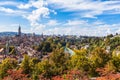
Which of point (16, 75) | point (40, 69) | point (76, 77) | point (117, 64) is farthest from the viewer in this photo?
point (117, 64)

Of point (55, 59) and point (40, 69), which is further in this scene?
point (55, 59)

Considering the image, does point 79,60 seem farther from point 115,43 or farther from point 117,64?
point 115,43

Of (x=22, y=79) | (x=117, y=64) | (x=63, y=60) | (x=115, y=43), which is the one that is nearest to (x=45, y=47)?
(x=115, y=43)

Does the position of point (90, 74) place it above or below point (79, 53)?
below

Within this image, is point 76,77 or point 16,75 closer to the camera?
point 76,77

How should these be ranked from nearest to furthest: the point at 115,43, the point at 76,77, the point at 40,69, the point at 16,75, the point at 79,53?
the point at 76,77 → the point at 16,75 → the point at 40,69 → the point at 79,53 → the point at 115,43

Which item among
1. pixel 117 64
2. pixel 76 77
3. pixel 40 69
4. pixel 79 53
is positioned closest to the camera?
pixel 76 77

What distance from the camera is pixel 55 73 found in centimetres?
2508

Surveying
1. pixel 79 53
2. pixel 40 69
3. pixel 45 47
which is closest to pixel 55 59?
pixel 79 53

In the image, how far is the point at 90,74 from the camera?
24234mm

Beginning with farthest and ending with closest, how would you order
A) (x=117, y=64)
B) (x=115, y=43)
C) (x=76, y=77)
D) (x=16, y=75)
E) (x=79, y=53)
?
(x=115, y=43), (x=79, y=53), (x=117, y=64), (x=16, y=75), (x=76, y=77)

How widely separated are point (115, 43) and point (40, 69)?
4913 cm

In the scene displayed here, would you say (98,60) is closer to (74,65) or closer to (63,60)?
(74,65)

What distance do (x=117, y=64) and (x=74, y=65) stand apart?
4646mm
